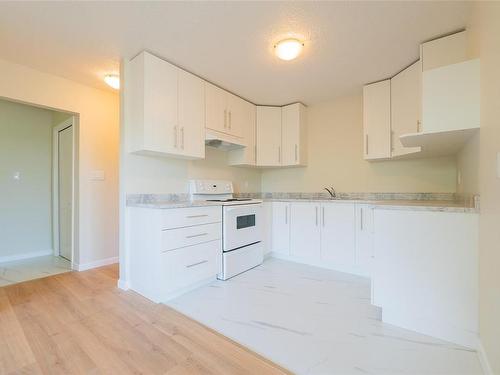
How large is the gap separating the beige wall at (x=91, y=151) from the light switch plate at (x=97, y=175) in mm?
37

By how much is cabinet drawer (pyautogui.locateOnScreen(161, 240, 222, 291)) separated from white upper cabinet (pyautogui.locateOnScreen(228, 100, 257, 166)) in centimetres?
137

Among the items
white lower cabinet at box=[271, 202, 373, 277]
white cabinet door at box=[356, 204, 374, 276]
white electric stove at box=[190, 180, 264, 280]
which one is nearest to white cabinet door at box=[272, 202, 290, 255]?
white lower cabinet at box=[271, 202, 373, 277]

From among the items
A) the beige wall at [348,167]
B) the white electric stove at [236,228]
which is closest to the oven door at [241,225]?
the white electric stove at [236,228]

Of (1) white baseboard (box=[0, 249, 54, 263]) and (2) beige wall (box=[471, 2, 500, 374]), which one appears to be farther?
(1) white baseboard (box=[0, 249, 54, 263])

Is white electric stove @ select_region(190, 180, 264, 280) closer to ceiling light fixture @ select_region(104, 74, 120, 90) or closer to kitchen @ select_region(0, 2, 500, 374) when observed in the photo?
kitchen @ select_region(0, 2, 500, 374)

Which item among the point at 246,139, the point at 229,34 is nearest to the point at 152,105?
the point at 229,34

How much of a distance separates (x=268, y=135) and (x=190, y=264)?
86.0 inches

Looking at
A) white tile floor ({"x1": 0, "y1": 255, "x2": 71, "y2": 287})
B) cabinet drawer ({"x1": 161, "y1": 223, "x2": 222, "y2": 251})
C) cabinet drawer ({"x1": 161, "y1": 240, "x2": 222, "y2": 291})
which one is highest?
cabinet drawer ({"x1": 161, "y1": 223, "x2": 222, "y2": 251})

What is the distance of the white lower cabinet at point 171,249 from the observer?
2115 millimetres

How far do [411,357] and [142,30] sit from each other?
2941 mm

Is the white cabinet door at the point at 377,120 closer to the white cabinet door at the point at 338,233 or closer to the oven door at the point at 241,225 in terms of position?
the white cabinet door at the point at 338,233

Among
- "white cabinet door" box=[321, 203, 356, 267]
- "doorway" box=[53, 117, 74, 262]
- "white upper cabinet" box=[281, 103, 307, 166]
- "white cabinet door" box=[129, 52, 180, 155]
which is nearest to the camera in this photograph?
"white cabinet door" box=[129, 52, 180, 155]

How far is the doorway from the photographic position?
3254 millimetres

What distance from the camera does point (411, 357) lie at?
4.59 feet
